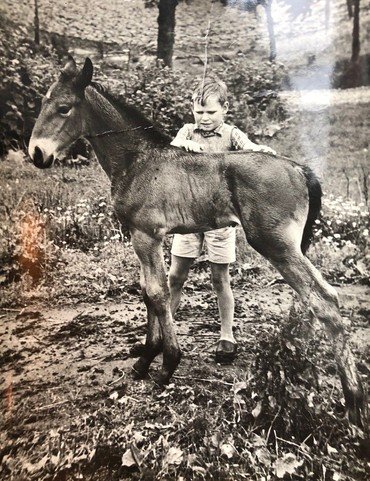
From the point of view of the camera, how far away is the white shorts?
174 centimetres

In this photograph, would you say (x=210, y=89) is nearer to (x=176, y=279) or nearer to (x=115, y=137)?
(x=115, y=137)

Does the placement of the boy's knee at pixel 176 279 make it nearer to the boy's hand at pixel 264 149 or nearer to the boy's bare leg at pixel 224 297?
the boy's bare leg at pixel 224 297

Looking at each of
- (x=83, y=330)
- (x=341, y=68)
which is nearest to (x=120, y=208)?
(x=83, y=330)

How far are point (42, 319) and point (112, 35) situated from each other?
1.30 metres

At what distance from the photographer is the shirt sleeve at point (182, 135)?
1701 millimetres

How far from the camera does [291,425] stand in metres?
1.55

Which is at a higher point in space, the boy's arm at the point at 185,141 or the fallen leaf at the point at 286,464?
the boy's arm at the point at 185,141

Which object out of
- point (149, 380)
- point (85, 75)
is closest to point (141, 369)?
point (149, 380)

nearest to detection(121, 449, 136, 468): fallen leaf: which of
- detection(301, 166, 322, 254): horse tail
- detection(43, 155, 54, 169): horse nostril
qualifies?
detection(301, 166, 322, 254): horse tail

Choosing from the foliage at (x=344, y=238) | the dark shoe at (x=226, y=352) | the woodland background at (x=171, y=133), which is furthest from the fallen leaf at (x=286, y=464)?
the foliage at (x=344, y=238)

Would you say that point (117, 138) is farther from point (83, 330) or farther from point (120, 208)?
point (83, 330)

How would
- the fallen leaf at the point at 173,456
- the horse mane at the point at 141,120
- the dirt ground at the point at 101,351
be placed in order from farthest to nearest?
the horse mane at the point at 141,120
the dirt ground at the point at 101,351
the fallen leaf at the point at 173,456

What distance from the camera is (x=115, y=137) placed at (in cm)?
170

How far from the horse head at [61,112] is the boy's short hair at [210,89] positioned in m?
0.46
